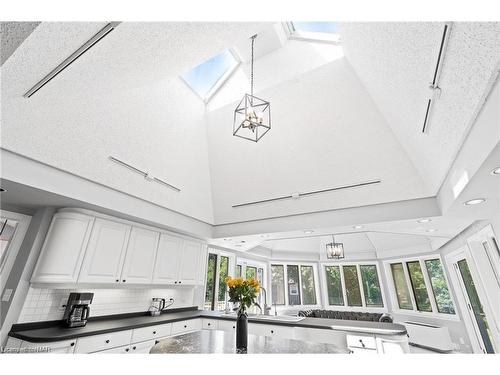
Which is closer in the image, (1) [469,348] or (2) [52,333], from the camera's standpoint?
(2) [52,333]

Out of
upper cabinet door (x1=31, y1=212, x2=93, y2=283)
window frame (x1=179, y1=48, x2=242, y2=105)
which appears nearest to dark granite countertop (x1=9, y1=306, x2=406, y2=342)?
upper cabinet door (x1=31, y1=212, x2=93, y2=283)

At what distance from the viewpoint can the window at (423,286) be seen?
5.77 metres

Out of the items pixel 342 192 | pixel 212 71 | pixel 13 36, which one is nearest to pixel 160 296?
pixel 342 192

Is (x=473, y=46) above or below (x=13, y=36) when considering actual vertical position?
above

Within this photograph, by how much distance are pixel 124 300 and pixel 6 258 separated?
1.58 metres

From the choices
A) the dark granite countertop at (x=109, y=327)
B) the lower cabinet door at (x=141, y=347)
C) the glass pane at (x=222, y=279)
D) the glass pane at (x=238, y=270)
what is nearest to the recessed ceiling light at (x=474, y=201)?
the dark granite countertop at (x=109, y=327)

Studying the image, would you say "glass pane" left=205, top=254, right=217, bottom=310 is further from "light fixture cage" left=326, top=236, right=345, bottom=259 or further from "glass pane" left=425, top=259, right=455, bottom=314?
"glass pane" left=425, top=259, right=455, bottom=314

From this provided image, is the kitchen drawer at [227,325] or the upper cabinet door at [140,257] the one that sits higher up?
the upper cabinet door at [140,257]

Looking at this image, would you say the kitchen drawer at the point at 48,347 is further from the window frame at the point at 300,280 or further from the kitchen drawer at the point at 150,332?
the window frame at the point at 300,280

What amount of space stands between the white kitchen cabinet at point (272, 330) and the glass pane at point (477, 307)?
3503 mm
